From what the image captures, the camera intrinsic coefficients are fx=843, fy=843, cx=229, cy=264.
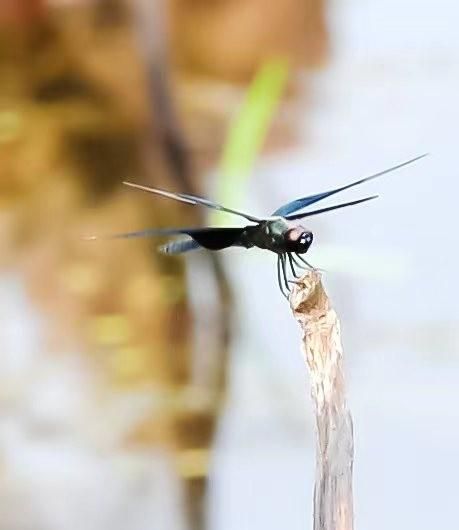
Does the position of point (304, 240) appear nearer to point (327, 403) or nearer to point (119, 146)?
point (327, 403)

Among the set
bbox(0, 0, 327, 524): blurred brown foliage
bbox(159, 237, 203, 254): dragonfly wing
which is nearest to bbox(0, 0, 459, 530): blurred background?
bbox(0, 0, 327, 524): blurred brown foliage

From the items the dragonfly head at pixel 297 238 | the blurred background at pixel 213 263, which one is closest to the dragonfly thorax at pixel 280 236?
the dragonfly head at pixel 297 238

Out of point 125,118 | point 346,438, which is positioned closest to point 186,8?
point 125,118

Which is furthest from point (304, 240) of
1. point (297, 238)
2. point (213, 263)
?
point (213, 263)

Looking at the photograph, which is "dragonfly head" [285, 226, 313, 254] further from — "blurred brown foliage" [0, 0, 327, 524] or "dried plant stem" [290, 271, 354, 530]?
"blurred brown foliage" [0, 0, 327, 524]

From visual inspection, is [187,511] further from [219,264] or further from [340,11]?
[340,11]

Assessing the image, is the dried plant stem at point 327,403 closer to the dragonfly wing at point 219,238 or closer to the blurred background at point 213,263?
the dragonfly wing at point 219,238
